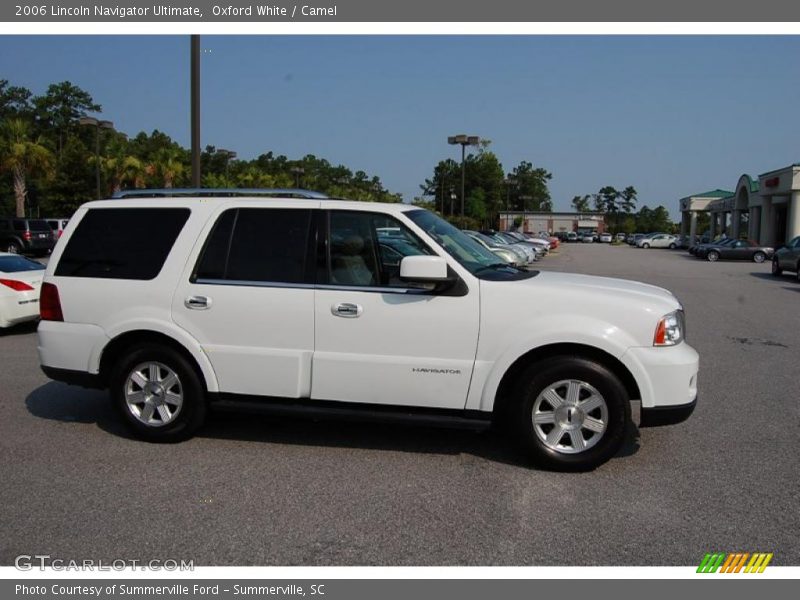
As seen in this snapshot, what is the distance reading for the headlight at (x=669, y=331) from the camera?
4633 millimetres

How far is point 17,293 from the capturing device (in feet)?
34.2

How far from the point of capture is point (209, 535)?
3795 mm

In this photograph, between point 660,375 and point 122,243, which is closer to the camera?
point 660,375

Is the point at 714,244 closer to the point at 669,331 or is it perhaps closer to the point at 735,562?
the point at 669,331

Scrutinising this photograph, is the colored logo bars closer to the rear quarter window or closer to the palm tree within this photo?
the rear quarter window

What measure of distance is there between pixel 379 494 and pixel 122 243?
290 centimetres

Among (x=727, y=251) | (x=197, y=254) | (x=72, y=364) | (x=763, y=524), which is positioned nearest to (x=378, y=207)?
(x=197, y=254)

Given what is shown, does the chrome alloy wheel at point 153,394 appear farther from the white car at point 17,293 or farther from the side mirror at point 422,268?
the white car at point 17,293

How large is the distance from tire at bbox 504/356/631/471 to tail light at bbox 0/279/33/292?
29.0 ft

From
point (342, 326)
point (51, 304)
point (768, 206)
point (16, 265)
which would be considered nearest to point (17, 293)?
point (16, 265)

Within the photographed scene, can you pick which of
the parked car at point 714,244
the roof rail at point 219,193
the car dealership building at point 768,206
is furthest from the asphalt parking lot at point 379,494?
the car dealership building at point 768,206

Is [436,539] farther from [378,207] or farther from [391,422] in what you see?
[378,207]

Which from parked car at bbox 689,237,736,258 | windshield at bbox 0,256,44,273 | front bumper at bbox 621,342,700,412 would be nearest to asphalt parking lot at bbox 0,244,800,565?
front bumper at bbox 621,342,700,412

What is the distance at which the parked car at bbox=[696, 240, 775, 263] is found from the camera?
3794 centimetres
